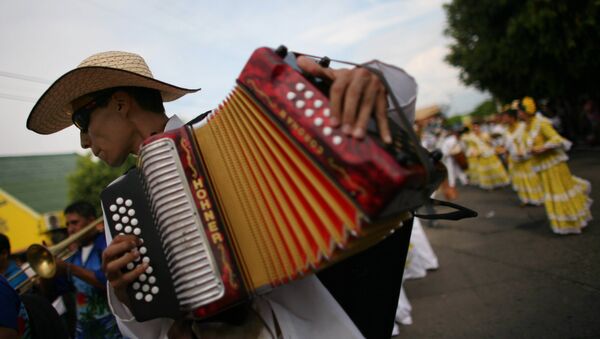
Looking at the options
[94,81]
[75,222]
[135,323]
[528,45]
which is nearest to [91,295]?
[75,222]

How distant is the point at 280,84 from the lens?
3.67 feet

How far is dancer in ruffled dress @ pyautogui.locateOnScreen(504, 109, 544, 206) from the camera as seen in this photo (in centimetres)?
658

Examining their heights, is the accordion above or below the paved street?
above

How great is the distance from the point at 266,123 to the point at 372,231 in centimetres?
46

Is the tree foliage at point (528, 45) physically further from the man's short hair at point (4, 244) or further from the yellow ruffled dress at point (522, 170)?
the man's short hair at point (4, 244)

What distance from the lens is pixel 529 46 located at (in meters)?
11.9

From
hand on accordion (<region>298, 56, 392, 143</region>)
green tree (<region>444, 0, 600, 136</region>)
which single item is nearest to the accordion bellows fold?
hand on accordion (<region>298, 56, 392, 143</region>)

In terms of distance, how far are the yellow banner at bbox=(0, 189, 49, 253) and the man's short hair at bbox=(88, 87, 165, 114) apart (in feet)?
66.8

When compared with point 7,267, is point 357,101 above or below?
above

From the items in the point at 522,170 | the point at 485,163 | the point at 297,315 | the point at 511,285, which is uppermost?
the point at 297,315

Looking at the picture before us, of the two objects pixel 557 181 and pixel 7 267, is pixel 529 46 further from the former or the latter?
pixel 7 267

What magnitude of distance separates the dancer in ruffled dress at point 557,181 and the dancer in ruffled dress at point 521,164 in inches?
10.2

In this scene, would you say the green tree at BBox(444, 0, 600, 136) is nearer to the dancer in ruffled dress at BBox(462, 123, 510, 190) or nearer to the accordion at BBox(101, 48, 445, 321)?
the dancer in ruffled dress at BBox(462, 123, 510, 190)

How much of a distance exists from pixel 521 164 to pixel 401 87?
776 cm
